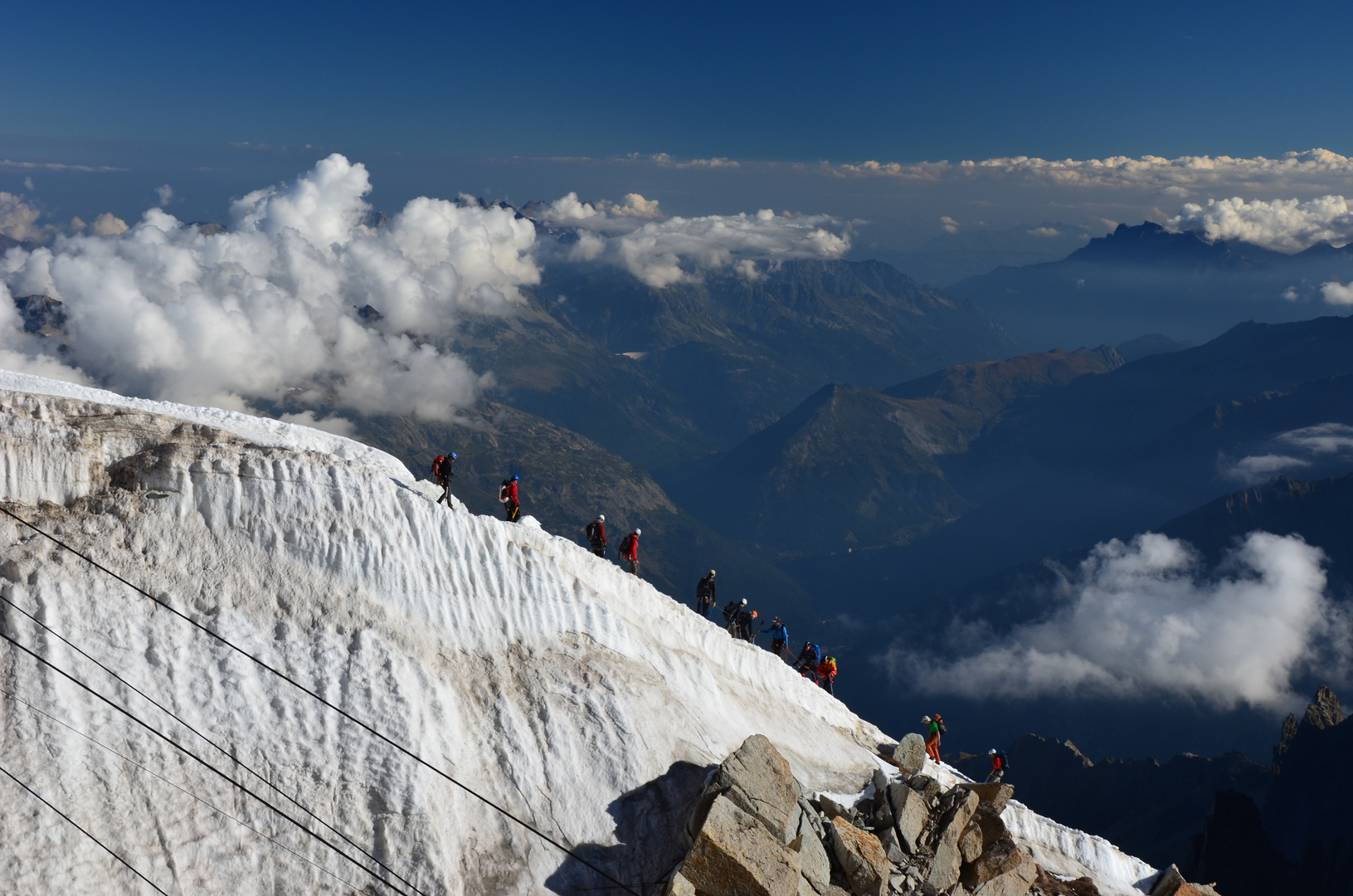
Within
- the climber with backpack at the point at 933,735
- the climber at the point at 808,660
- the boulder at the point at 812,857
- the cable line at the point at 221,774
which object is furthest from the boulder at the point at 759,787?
the climber with backpack at the point at 933,735

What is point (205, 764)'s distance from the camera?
22.4 m

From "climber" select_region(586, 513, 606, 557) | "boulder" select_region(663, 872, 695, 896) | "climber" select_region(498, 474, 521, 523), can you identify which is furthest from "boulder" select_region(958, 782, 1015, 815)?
"climber" select_region(498, 474, 521, 523)

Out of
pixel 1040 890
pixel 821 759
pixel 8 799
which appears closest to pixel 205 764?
pixel 8 799

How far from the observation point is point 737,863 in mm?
22453

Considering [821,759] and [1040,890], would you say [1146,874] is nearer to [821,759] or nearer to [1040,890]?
[1040,890]

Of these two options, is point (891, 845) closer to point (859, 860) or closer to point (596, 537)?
point (859, 860)

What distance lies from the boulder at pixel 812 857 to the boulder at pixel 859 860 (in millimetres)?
550

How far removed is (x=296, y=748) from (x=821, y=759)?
73.2 feet

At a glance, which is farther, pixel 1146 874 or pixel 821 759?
pixel 1146 874

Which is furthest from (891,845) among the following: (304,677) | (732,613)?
(304,677)

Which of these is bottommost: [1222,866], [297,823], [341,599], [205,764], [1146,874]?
[1222,866]

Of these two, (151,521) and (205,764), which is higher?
(151,521)

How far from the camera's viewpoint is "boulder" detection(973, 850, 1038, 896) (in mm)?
A: 29281

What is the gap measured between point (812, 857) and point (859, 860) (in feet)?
6.19
